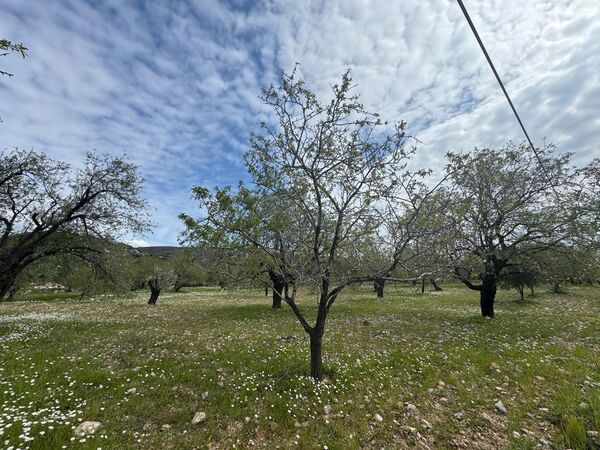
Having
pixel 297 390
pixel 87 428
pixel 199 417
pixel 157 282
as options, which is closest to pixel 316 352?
pixel 297 390

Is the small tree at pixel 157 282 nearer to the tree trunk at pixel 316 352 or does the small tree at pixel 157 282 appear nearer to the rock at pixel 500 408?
the tree trunk at pixel 316 352

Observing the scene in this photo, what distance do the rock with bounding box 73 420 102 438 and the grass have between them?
0.17 m

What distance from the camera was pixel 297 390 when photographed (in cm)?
733

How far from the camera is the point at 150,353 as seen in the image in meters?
10.5

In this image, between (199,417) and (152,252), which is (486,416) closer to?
(199,417)

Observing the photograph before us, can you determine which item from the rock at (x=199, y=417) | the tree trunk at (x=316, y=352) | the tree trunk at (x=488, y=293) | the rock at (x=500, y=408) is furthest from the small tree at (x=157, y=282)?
the rock at (x=500, y=408)

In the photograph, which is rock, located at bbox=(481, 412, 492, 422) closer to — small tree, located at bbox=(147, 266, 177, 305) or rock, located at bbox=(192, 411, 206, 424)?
rock, located at bbox=(192, 411, 206, 424)

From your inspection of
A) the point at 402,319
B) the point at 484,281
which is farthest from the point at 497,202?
the point at 402,319

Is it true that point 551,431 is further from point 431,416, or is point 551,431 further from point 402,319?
point 402,319

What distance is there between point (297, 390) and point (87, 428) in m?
4.64

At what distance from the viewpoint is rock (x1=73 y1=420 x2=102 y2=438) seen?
527 centimetres

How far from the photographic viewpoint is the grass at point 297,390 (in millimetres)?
5500

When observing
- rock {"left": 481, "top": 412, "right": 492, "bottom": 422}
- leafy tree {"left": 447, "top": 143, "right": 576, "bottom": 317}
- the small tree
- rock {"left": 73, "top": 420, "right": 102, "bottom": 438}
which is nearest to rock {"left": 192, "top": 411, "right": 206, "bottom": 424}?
rock {"left": 73, "top": 420, "right": 102, "bottom": 438}

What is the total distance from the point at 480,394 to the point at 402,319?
38.3ft
